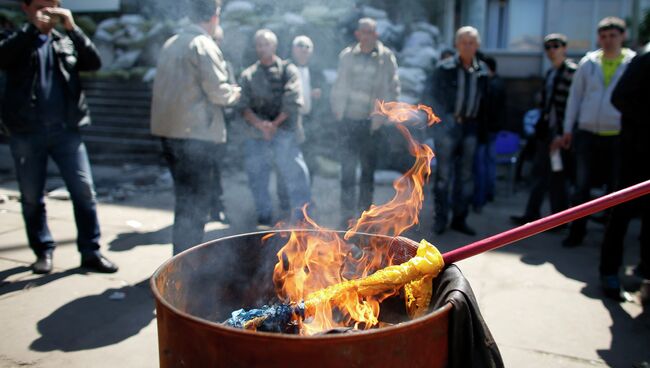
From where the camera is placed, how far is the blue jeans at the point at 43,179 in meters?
3.70

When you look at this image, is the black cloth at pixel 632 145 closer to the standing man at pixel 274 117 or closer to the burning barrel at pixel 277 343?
the burning barrel at pixel 277 343

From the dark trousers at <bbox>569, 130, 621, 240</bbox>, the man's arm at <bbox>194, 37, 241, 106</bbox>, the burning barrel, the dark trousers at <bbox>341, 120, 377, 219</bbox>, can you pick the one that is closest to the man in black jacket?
the man's arm at <bbox>194, 37, 241, 106</bbox>

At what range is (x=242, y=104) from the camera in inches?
210

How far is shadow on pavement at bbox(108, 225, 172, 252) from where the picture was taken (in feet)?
15.1

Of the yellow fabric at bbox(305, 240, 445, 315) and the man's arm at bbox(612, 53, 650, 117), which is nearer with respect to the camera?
the yellow fabric at bbox(305, 240, 445, 315)

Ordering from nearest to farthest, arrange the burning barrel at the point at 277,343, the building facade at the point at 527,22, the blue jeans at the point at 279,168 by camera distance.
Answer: the burning barrel at the point at 277,343 < the blue jeans at the point at 279,168 < the building facade at the point at 527,22

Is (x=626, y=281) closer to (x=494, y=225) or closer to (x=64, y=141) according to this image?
(x=494, y=225)

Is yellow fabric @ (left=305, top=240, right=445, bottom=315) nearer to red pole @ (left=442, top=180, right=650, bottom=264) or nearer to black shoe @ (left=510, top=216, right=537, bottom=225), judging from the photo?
red pole @ (left=442, top=180, right=650, bottom=264)

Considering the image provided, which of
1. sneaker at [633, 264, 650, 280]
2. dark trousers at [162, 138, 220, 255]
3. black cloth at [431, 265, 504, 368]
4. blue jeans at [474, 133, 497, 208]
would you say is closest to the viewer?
black cloth at [431, 265, 504, 368]

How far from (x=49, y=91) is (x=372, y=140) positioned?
303 cm

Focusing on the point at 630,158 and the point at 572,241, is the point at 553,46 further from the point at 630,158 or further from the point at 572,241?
the point at 630,158

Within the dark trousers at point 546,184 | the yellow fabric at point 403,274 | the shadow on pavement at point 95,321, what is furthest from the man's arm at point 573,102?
the shadow on pavement at point 95,321

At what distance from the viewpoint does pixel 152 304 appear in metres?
3.45

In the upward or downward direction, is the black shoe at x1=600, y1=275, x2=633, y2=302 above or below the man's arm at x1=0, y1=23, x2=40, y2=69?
below
